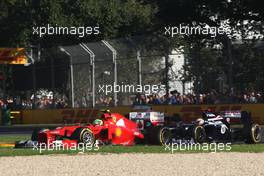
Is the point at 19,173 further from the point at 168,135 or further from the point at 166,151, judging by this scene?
the point at 168,135

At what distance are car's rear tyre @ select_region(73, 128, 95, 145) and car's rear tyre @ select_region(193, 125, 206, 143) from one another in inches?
105

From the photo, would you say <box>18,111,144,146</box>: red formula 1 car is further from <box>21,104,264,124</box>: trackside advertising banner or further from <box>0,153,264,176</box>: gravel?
<box>21,104,264,124</box>: trackside advertising banner

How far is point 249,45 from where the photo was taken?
100 feet

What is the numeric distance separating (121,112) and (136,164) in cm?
1964

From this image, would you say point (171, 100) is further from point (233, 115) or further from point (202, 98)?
point (233, 115)

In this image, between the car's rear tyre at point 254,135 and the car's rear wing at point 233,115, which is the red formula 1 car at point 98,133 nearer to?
the car's rear wing at point 233,115

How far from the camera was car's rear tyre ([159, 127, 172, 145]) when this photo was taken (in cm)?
2103

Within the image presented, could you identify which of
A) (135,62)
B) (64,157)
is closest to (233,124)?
(135,62)

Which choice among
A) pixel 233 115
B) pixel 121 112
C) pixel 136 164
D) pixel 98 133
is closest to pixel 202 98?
pixel 121 112

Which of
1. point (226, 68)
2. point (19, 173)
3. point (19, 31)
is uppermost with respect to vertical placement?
point (19, 31)

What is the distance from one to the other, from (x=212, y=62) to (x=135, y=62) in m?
3.67

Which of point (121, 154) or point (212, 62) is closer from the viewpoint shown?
point (121, 154)

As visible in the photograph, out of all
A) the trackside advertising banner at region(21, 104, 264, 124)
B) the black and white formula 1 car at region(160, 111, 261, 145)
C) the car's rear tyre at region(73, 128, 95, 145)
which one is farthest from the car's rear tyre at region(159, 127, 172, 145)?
the trackside advertising banner at region(21, 104, 264, 124)

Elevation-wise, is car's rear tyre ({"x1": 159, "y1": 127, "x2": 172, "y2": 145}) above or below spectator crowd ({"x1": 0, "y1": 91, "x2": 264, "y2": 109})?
below
